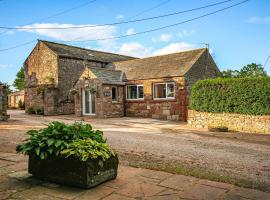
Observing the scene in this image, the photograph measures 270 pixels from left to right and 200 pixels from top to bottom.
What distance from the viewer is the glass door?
23094 mm

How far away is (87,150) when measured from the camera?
4.60 m

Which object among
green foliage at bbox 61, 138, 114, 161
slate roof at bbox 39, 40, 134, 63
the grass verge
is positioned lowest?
the grass verge

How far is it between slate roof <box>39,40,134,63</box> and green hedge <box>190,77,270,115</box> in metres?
13.9

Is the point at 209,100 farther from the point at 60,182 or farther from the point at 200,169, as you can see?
the point at 60,182

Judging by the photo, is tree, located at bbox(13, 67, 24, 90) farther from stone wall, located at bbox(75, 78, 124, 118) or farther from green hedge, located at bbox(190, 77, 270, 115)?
green hedge, located at bbox(190, 77, 270, 115)

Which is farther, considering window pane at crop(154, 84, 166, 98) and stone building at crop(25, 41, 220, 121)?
window pane at crop(154, 84, 166, 98)

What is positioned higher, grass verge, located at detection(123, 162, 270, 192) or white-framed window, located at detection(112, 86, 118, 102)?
white-framed window, located at detection(112, 86, 118, 102)

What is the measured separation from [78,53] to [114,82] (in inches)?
274

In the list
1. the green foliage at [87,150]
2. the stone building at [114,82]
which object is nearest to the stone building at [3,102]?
the stone building at [114,82]

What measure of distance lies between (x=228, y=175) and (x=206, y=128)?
419 inches

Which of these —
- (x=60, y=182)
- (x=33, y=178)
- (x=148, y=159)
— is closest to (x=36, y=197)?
(x=60, y=182)

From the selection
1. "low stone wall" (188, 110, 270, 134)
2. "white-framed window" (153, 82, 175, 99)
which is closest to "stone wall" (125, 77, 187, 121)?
"white-framed window" (153, 82, 175, 99)

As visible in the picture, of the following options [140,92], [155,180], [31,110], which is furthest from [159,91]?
[155,180]

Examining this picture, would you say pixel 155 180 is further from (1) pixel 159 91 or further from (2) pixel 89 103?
(2) pixel 89 103
